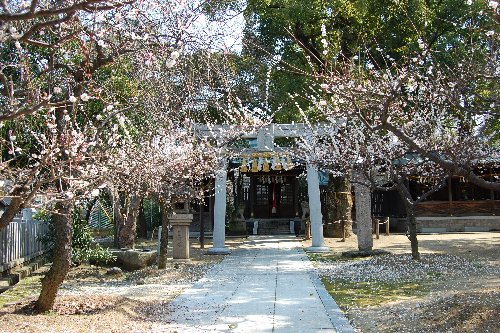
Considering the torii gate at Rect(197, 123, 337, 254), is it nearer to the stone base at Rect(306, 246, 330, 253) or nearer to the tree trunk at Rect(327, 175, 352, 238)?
the stone base at Rect(306, 246, 330, 253)

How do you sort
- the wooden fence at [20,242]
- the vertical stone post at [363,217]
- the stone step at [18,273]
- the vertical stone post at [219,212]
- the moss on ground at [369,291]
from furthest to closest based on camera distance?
the vertical stone post at [219,212]
the vertical stone post at [363,217]
the wooden fence at [20,242]
the stone step at [18,273]
the moss on ground at [369,291]

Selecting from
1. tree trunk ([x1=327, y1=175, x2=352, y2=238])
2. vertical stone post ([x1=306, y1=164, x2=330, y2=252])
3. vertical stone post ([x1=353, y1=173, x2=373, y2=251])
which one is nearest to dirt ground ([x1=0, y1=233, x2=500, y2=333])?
vertical stone post ([x1=306, y1=164, x2=330, y2=252])

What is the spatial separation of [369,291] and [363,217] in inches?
236

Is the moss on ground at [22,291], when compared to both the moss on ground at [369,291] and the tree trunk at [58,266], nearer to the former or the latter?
the tree trunk at [58,266]

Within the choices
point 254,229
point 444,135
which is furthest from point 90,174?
point 254,229

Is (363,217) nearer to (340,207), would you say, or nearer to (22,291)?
(340,207)

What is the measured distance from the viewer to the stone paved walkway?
23.9 ft

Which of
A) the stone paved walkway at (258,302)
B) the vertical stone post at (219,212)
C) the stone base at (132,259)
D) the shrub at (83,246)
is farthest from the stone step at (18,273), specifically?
the vertical stone post at (219,212)

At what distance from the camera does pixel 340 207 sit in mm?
22344

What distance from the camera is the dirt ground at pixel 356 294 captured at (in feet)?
22.8

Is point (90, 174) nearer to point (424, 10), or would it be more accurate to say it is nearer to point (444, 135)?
point (444, 135)

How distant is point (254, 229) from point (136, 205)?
510 inches

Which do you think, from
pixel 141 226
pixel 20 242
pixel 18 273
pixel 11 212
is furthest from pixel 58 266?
pixel 141 226

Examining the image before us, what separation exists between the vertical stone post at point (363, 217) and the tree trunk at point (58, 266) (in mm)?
9671
